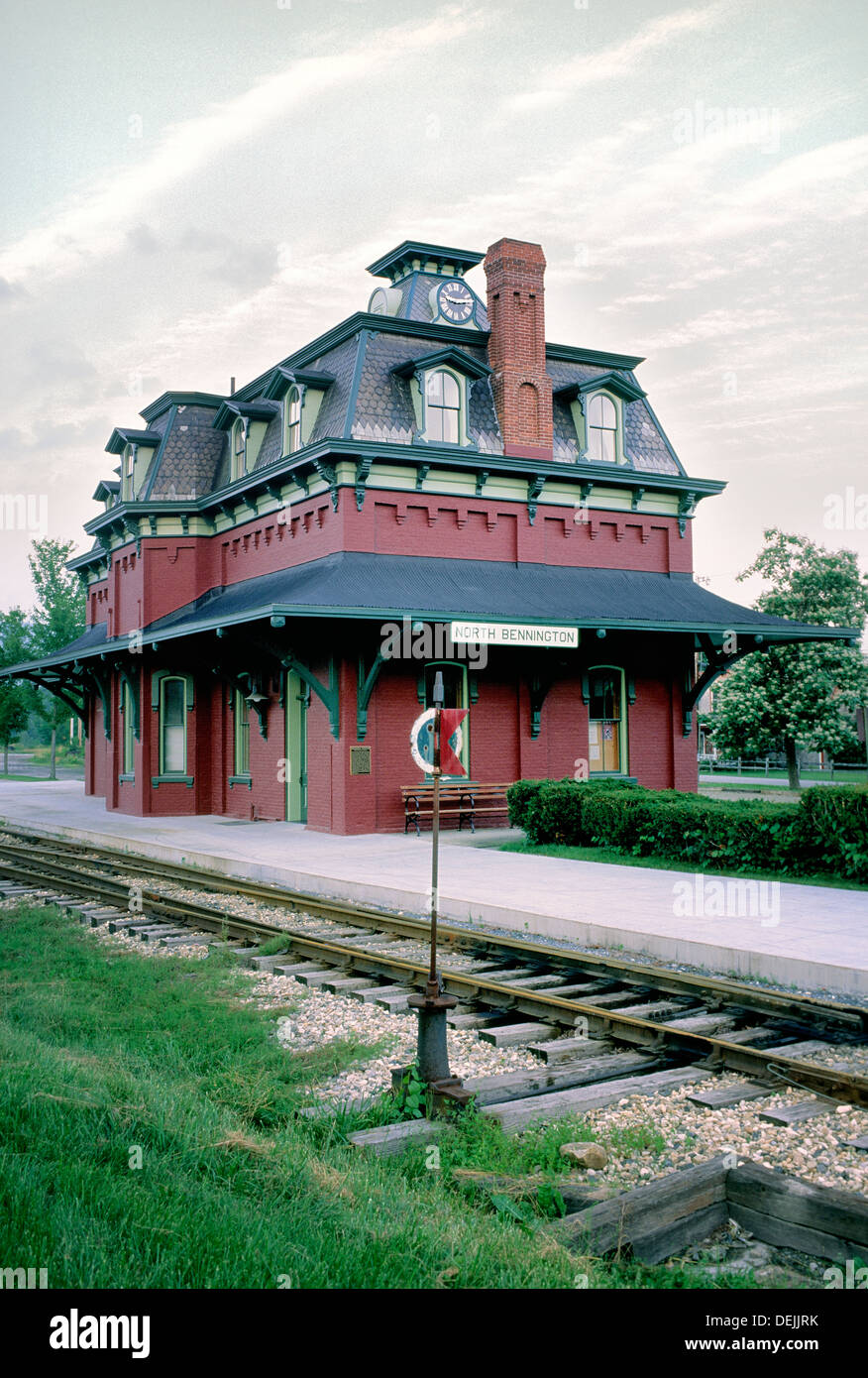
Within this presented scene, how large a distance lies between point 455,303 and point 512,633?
923 cm

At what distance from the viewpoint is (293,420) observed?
2267 cm

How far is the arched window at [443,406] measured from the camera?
21.7 metres

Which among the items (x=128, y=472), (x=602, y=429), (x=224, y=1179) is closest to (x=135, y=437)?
(x=128, y=472)

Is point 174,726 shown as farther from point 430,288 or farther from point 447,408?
point 430,288

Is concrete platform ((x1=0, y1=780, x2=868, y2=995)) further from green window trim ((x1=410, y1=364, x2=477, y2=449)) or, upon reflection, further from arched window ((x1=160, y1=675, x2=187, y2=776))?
green window trim ((x1=410, y1=364, x2=477, y2=449))

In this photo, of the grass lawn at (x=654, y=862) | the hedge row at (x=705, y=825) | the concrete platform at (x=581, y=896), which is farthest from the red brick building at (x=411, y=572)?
the grass lawn at (x=654, y=862)

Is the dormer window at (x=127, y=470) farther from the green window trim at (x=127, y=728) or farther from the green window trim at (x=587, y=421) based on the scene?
the green window trim at (x=587, y=421)

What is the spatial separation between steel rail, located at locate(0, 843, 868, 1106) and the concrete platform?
1.88 m

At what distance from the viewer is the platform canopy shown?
18.8 metres

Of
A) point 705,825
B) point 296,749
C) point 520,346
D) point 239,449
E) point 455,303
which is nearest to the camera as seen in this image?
point 705,825

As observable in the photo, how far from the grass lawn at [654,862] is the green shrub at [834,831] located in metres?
0.19

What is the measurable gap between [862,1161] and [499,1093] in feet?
6.10

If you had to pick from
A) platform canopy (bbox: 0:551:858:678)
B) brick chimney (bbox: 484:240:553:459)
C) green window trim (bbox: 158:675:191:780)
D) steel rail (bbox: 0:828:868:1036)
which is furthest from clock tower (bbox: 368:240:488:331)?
steel rail (bbox: 0:828:868:1036)

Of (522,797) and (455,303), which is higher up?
(455,303)
